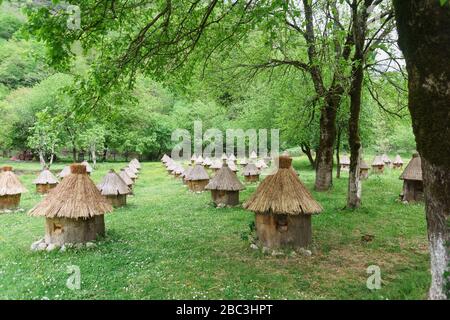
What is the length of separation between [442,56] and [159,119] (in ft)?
169

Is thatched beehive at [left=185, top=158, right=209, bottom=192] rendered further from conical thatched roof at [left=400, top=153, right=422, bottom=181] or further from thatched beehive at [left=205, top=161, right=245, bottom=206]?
conical thatched roof at [left=400, top=153, right=422, bottom=181]

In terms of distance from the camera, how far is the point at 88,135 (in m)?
36.0

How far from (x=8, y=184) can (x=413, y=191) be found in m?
20.0

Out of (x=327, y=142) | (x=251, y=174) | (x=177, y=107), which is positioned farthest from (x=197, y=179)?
(x=177, y=107)

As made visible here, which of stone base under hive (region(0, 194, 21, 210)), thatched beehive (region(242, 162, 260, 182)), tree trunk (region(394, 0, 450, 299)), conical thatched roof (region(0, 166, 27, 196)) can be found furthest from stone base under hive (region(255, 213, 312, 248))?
thatched beehive (region(242, 162, 260, 182))

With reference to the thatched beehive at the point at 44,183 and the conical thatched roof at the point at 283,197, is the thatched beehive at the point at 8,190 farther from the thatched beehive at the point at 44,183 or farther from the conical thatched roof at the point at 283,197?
the conical thatched roof at the point at 283,197

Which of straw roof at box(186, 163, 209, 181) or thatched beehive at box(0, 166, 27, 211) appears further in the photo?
straw roof at box(186, 163, 209, 181)

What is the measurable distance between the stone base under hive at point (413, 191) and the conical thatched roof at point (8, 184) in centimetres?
1916

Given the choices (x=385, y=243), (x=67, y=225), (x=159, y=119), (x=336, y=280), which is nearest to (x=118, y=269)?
(x=67, y=225)

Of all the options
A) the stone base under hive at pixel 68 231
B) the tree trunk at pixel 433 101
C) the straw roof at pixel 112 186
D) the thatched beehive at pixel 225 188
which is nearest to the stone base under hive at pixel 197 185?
the thatched beehive at pixel 225 188

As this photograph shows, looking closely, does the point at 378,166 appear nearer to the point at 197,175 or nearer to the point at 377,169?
the point at 377,169

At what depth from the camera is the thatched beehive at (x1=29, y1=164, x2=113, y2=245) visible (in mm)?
11211

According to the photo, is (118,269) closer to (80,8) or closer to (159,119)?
(80,8)

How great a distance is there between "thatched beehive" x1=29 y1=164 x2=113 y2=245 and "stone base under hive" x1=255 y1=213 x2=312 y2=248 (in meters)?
5.25
